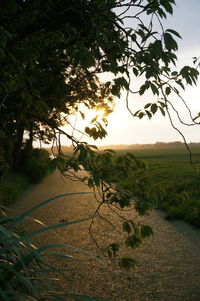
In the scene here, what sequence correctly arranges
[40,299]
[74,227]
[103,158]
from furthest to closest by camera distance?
[74,227]
[103,158]
[40,299]

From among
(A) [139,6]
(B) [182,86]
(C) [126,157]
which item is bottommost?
(C) [126,157]

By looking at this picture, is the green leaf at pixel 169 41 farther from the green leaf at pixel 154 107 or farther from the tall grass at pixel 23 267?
the tall grass at pixel 23 267

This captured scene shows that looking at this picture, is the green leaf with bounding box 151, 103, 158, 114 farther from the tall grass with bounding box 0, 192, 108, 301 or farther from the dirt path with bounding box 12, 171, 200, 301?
the dirt path with bounding box 12, 171, 200, 301

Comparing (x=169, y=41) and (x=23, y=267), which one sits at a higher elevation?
(x=169, y=41)

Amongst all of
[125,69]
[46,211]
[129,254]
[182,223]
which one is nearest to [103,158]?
[125,69]

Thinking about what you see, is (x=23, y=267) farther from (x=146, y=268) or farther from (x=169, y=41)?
(x=146, y=268)

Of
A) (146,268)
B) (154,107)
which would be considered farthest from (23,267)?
(146,268)

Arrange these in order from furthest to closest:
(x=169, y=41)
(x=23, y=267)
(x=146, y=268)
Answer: (x=146, y=268) < (x=169, y=41) < (x=23, y=267)

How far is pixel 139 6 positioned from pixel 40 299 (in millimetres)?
2315

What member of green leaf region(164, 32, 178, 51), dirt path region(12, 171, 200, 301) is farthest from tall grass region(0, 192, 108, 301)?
green leaf region(164, 32, 178, 51)

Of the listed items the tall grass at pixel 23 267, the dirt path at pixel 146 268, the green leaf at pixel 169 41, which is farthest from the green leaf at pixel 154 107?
the dirt path at pixel 146 268

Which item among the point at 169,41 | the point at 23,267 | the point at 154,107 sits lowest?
the point at 23,267

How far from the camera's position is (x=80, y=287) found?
3121 millimetres

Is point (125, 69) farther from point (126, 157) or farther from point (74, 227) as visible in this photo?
point (74, 227)
